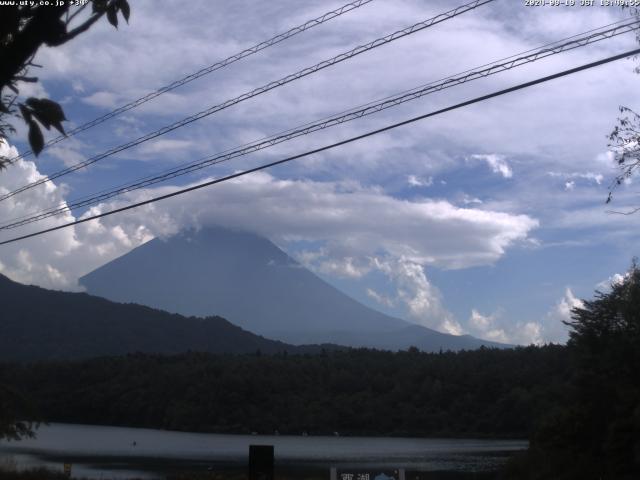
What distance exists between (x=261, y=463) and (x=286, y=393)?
278 ft

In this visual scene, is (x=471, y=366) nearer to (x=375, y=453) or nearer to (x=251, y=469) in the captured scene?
(x=375, y=453)

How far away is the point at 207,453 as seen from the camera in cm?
5950

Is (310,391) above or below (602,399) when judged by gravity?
above

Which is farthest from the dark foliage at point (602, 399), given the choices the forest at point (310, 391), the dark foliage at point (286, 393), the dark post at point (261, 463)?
the dark foliage at point (286, 393)

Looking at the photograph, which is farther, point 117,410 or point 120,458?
point 117,410

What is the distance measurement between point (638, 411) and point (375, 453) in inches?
1577

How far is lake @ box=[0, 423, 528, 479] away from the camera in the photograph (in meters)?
44.2

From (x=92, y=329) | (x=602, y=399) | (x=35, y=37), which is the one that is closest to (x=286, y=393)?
(x=92, y=329)

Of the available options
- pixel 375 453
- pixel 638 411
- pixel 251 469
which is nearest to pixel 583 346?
pixel 638 411

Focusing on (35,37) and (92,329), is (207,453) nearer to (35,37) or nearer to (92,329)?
(35,37)

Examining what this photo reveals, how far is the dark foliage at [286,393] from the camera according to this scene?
83.8m

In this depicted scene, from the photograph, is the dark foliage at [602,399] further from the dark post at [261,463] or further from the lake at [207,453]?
the dark post at [261,463]

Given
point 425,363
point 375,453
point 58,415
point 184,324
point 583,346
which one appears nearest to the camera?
point 583,346

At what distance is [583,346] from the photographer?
27.0 m
